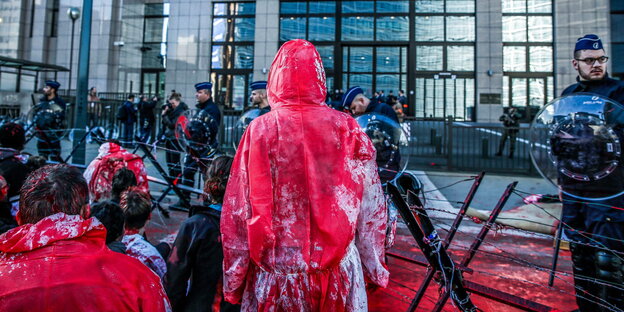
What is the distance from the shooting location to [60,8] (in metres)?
25.9

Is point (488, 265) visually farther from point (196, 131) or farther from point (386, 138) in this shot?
point (196, 131)

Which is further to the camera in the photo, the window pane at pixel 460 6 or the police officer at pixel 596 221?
the window pane at pixel 460 6

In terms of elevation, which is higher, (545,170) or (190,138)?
(190,138)

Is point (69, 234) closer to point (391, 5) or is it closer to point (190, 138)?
point (190, 138)

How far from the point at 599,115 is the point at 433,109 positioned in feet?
66.2

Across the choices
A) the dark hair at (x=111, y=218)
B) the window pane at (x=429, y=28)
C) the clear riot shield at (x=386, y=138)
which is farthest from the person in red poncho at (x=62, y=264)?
the window pane at (x=429, y=28)

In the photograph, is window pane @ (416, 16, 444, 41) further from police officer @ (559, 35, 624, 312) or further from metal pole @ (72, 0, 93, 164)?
police officer @ (559, 35, 624, 312)

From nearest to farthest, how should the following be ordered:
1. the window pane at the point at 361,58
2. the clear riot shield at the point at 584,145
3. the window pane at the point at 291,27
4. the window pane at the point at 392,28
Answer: the clear riot shield at the point at 584,145, the window pane at the point at 392,28, the window pane at the point at 291,27, the window pane at the point at 361,58

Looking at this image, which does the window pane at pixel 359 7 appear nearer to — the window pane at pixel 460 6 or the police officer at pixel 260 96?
the window pane at pixel 460 6

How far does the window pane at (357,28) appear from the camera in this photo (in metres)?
22.8

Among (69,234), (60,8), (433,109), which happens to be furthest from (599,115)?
(60,8)

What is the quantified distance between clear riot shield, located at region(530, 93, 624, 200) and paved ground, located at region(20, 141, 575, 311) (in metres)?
0.48

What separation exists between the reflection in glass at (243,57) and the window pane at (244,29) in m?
0.63

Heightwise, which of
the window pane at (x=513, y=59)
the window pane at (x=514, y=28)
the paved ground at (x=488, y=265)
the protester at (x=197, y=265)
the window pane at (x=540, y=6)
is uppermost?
the window pane at (x=540, y=6)
